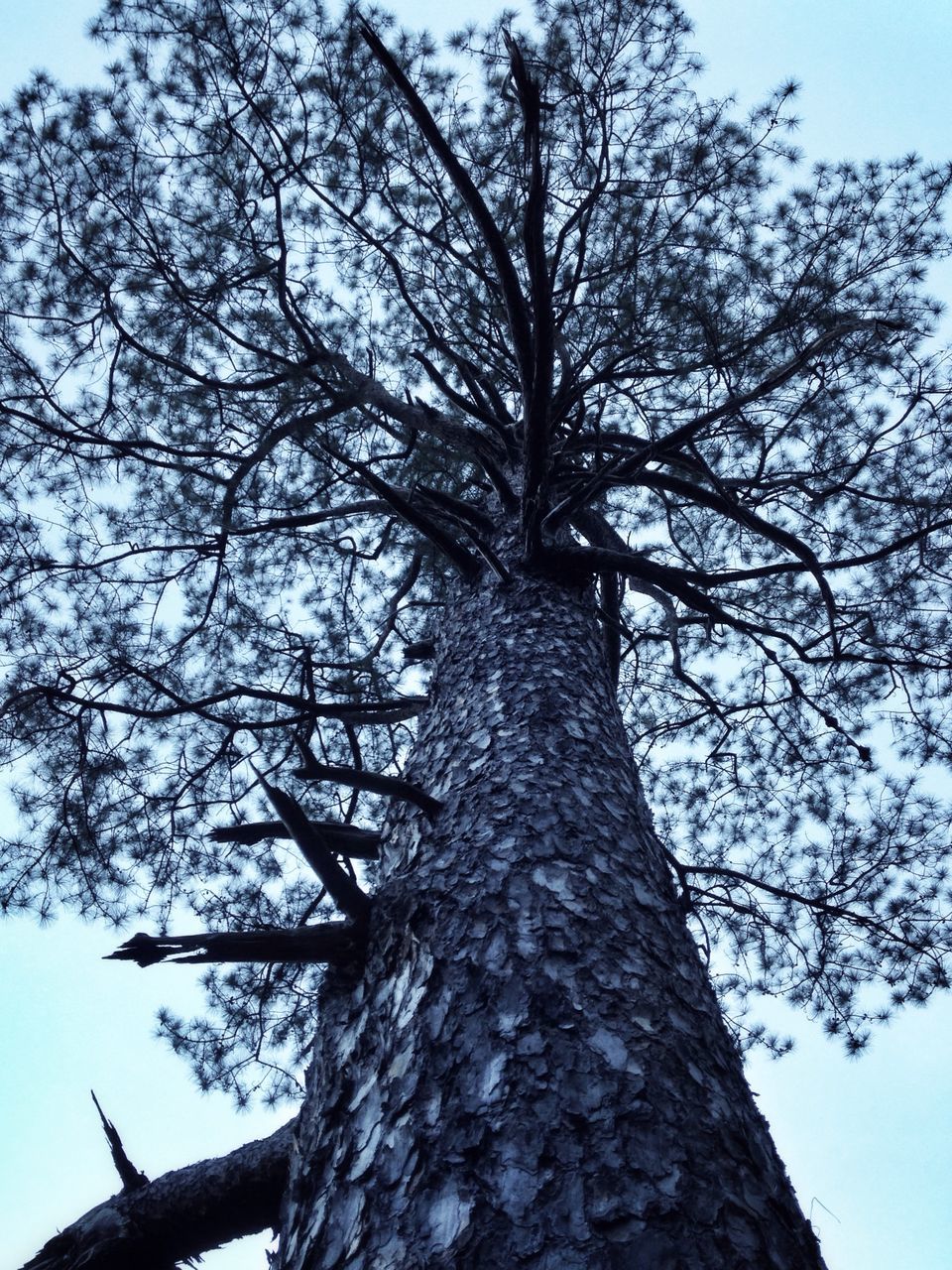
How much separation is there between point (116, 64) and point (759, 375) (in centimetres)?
Answer: 292

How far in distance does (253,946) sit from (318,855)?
16cm

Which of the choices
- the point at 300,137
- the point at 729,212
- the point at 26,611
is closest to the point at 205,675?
the point at 26,611

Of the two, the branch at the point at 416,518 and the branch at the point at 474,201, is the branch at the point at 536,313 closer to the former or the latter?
the branch at the point at 474,201

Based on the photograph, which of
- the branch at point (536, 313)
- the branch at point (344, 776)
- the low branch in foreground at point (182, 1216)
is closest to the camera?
the branch at point (344, 776)

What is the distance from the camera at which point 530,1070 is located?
3.58ft

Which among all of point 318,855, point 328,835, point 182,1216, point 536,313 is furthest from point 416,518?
point 182,1216

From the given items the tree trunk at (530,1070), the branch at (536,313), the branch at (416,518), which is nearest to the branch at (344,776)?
the tree trunk at (530,1070)

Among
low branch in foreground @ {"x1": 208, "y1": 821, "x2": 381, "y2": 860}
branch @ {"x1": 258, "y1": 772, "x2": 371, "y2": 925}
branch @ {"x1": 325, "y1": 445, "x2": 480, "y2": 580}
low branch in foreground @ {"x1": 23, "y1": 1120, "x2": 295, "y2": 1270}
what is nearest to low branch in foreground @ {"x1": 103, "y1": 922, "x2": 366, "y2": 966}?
branch @ {"x1": 258, "y1": 772, "x2": 371, "y2": 925}

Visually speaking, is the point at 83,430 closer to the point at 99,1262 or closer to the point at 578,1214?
the point at 99,1262

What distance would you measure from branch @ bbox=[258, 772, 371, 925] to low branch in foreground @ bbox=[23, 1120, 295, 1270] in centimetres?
63

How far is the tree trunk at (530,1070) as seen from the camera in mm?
931

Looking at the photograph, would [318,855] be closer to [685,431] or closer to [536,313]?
[536,313]

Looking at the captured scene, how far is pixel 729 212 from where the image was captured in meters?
3.69

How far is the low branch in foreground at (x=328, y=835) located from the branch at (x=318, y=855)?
0.05 m
